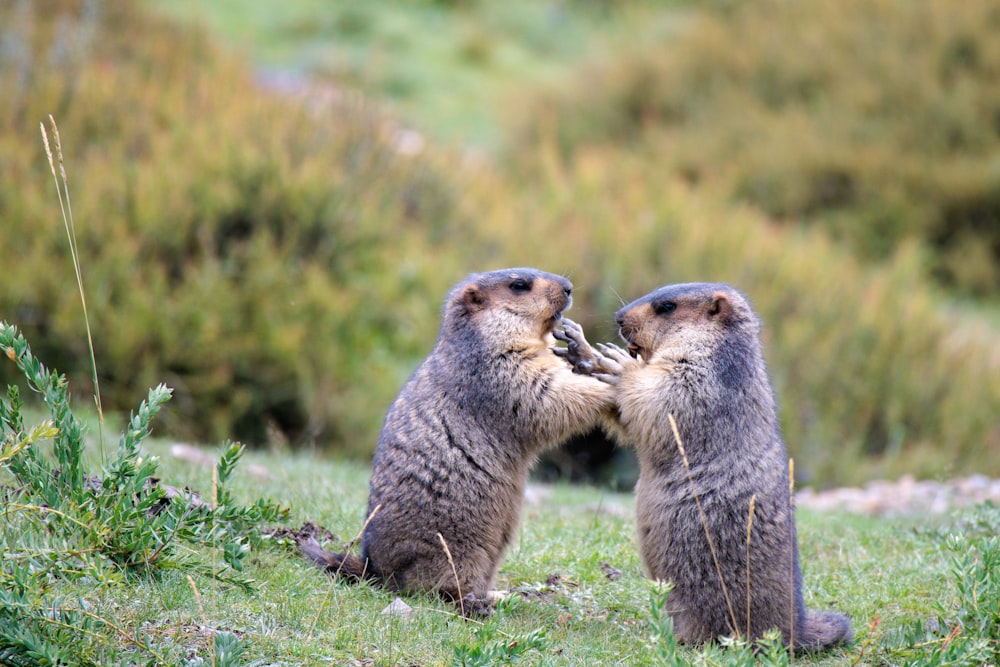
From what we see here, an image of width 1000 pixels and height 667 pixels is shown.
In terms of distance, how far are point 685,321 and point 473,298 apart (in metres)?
1.22

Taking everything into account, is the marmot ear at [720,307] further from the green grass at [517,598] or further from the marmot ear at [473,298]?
the green grass at [517,598]

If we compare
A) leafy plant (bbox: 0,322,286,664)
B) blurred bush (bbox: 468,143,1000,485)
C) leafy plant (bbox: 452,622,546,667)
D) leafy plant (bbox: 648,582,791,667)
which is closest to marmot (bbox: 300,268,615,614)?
leafy plant (bbox: 0,322,286,664)

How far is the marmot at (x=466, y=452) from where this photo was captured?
18.4 ft

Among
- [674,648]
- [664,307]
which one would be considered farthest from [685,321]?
[674,648]

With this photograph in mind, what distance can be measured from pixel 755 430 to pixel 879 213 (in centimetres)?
1584

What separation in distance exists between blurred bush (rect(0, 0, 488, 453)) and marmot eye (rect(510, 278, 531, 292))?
4.77 metres

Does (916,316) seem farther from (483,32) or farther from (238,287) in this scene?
(483,32)

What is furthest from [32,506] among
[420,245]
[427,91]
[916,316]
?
[427,91]

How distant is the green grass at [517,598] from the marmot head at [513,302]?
149 cm

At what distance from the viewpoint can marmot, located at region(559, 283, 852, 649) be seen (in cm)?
527

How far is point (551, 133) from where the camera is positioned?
2211 cm

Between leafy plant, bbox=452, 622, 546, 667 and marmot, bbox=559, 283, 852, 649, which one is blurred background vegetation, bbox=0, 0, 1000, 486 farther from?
leafy plant, bbox=452, 622, 546, 667

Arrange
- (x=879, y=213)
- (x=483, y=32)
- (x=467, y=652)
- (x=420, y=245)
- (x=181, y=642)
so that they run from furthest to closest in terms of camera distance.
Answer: (x=483, y=32), (x=879, y=213), (x=420, y=245), (x=181, y=642), (x=467, y=652)

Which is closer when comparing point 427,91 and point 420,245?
point 420,245
